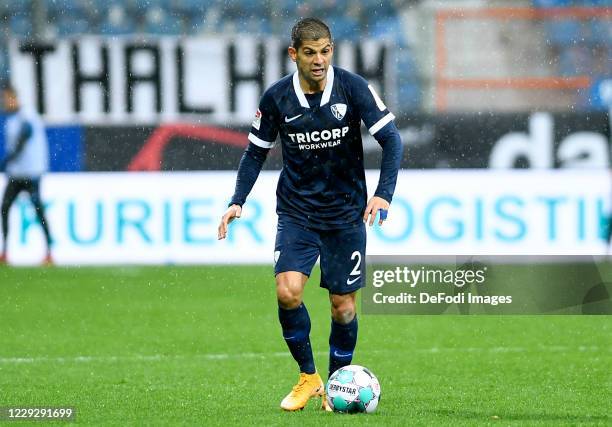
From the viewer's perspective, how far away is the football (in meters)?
5.75

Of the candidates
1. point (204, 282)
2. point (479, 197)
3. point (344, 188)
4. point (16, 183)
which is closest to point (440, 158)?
point (479, 197)

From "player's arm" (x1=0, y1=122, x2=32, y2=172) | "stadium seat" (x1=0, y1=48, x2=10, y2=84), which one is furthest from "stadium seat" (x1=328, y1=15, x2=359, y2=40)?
"player's arm" (x1=0, y1=122, x2=32, y2=172)

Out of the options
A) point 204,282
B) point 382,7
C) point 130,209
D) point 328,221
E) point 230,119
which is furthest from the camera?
point 382,7

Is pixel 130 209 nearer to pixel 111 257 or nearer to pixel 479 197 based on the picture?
pixel 111 257

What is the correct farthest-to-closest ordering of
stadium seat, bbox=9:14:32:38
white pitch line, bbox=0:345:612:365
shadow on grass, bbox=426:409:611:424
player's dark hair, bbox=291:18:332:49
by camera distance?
stadium seat, bbox=9:14:32:38, white pitch line, bbox=0:345:612:365, player's dark hair, bbox=291:18:332:49, shadow on grass, bbox=426:409:611:424

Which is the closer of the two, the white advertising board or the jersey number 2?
the jersey number 2

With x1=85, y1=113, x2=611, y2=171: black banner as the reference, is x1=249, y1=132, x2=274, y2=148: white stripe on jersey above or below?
above

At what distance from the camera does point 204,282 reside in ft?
41.0

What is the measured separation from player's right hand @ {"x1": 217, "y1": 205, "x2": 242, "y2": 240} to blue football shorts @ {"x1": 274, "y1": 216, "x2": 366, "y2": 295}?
0.68 ft

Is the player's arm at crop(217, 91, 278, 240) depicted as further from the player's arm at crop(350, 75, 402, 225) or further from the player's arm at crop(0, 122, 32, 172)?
the player's arm at crop(0, 122, 32, 172)

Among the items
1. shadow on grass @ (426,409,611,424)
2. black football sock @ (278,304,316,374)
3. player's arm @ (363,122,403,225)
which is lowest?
shadow on grass @ (426,409,611,424)

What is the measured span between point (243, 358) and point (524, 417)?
8.99ft

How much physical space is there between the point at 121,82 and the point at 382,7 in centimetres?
347

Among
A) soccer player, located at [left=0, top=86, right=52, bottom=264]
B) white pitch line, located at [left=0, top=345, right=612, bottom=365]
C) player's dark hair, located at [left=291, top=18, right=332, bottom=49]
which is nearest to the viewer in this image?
player's dark hair, located at [left=291, top=18, right=332, bottom=49]
